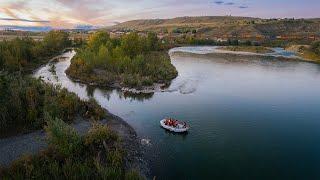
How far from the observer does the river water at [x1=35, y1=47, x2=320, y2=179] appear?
27.4m

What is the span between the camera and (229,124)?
37.7 metres

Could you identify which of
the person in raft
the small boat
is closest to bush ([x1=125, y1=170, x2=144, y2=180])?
the small boat

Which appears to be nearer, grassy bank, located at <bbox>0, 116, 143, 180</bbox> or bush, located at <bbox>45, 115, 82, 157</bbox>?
grassy bank, located at <bbox>0, 116, 143, 180</bbox>

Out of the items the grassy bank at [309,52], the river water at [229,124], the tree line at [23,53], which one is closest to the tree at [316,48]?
the grassy bank at [309,52]

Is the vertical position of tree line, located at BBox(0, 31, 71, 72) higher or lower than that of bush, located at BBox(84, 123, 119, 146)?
higher

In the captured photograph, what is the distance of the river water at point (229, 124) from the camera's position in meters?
27.4

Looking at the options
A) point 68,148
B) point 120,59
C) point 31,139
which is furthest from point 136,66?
point 68,148

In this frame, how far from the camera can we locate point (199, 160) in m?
28.3

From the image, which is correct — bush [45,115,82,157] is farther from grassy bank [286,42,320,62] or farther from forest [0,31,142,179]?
grassy bank [286,42,320,62]

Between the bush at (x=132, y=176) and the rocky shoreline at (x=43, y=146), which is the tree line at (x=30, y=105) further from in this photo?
the bush at (x=132, y=176)

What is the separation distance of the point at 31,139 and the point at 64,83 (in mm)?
31293

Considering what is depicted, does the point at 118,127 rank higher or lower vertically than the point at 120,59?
lower

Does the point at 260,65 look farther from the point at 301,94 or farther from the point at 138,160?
the point at 138,160

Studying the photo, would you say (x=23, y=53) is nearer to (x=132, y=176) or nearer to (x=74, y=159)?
(x=74, y=159)
